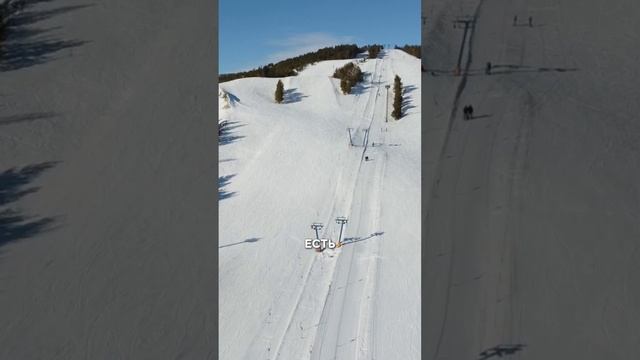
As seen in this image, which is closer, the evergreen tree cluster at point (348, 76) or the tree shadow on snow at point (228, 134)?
the tree shadow on snow at point (228, 134)

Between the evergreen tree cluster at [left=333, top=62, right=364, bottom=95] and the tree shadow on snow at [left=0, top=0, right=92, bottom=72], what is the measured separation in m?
4.98

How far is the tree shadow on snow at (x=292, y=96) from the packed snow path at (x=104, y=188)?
181 inches

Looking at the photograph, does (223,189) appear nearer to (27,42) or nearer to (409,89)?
(27,42)

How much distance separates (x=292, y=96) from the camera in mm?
5484

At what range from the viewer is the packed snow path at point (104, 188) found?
696 mm

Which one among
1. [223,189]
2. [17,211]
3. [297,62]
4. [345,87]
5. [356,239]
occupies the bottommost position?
[356,239]

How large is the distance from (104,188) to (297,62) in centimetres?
732

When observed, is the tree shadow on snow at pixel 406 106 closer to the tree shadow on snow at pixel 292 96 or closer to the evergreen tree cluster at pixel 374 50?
the tree shadow on snow at pixel 292 96

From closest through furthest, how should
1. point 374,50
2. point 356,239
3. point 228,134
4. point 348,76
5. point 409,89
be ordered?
point 356,239
point 228,134
point 409,89
point 348,76
point 374,50
